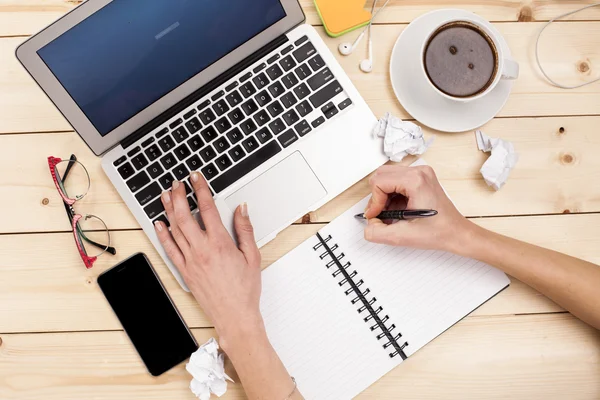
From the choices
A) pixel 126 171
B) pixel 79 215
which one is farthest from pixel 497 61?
pixel 79 215

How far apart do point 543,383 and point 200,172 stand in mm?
684

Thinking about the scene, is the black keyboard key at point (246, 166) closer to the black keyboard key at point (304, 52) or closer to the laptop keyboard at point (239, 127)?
the laptop keyboard at point (239, 127)

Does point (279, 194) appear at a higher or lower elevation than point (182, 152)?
lower

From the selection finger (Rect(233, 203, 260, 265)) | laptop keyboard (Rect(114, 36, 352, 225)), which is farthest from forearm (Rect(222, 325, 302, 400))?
laptop keyboard (Rect(114, 36, 352, 225))

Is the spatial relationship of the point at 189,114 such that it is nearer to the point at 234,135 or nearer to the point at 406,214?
the point at 234,135

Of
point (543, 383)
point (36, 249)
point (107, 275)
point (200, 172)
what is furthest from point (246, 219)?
point (543, 383)

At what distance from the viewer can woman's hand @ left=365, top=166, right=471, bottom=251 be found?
2.50 feet

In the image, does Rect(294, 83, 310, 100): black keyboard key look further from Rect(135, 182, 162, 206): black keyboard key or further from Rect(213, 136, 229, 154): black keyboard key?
Rect(135, 182, 162, 206): black keyboard key

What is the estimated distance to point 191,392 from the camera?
84 cm

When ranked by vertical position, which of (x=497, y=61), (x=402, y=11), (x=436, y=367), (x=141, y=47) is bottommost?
(x=436, y=367)

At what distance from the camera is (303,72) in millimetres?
817

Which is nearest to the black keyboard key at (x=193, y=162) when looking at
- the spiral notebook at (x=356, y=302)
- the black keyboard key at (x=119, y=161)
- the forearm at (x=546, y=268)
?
the black keyboard key at (x=119, y=161)

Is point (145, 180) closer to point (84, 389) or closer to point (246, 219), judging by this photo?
point (246, 219)

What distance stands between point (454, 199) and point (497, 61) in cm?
24
